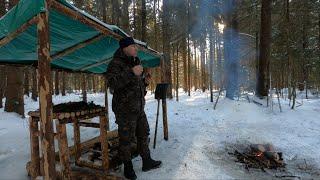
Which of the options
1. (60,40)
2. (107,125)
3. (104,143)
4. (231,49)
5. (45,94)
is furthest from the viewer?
(231,49)

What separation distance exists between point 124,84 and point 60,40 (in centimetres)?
178

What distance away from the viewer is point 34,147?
5484 mm

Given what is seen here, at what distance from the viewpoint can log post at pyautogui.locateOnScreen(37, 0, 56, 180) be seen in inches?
168

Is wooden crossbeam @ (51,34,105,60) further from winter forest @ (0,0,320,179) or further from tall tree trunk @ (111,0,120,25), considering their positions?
tall tree trunk @ (111,0,120,25)

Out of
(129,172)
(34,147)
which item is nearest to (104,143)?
(129,172)

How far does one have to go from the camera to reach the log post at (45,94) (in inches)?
168

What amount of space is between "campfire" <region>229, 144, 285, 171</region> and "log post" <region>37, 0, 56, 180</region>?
12.5ft

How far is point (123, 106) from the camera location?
17.3 ft

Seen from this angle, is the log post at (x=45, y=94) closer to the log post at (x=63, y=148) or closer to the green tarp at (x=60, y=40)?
the green tarp at (x=60, y=40)

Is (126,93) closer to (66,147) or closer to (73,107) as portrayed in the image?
(73,107)

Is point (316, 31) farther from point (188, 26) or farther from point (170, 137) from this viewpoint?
point (170, 137)

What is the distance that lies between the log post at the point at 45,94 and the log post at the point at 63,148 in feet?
1.94

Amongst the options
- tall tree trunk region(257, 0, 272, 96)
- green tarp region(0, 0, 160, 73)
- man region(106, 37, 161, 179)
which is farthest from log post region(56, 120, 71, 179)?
tall tree trunk region(257, 0, 272, 96)

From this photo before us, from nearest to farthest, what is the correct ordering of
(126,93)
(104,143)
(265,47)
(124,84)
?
(124,84) < (126,93) < (104,143) < (265,47)
